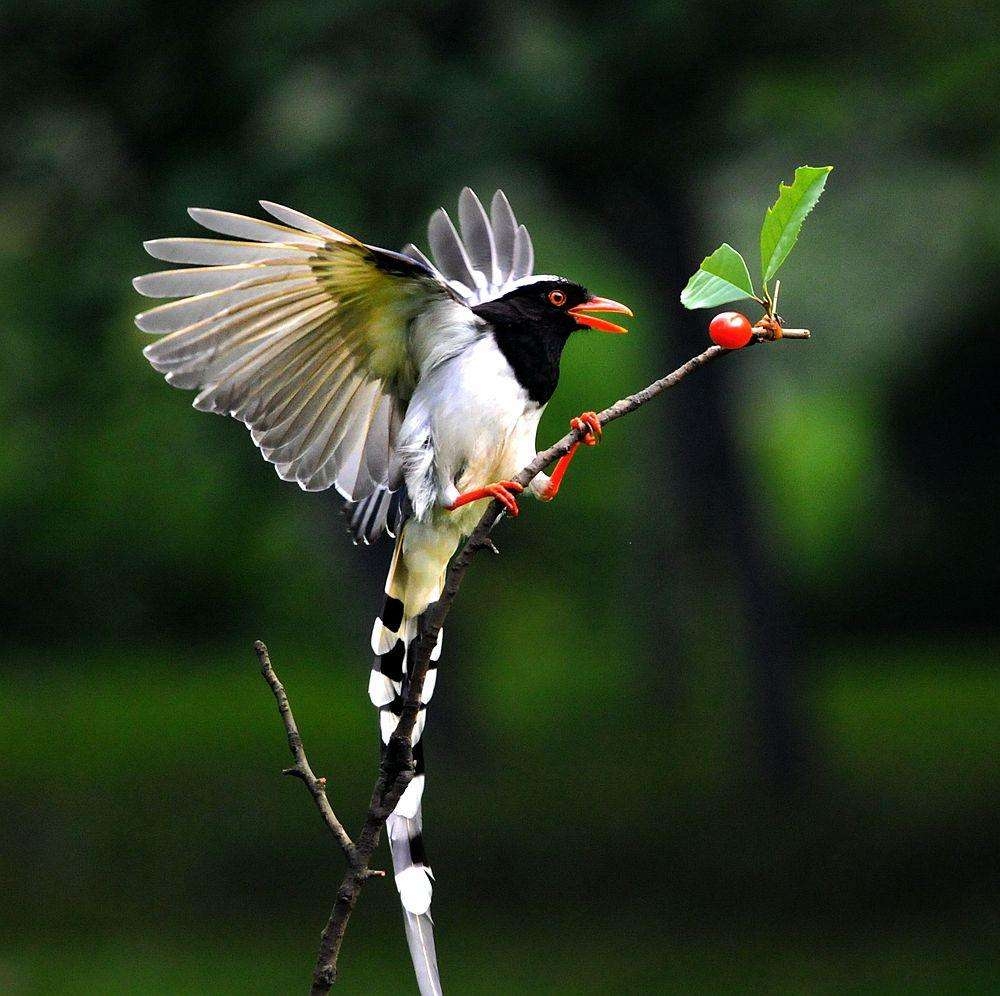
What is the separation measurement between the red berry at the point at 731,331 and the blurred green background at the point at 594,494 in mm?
6470

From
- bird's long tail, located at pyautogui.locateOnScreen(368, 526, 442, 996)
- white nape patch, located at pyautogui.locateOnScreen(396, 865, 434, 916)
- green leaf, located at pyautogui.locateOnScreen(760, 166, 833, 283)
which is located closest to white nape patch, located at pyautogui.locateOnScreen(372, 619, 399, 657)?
bird's long tail, located at pyautogui.locateOnScreen(368, 526, 442, 996)

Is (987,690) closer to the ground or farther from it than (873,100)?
closer to the ground

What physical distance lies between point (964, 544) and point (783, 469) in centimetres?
357

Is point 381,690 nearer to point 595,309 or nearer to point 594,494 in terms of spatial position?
point 595,309

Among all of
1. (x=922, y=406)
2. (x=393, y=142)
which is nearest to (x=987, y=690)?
(x=922, y=406)

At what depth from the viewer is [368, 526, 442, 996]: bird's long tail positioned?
293 centimetres

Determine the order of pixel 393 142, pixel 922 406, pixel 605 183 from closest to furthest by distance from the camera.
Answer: pixel 393 142
pixel 605 183
pixel 922 406

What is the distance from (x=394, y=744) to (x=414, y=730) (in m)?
0.33

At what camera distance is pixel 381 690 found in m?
3.59

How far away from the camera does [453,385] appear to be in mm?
3783

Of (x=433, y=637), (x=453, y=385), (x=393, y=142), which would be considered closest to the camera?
(x=433, y=637)

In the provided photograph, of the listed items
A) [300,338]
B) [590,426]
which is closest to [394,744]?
[590,426]

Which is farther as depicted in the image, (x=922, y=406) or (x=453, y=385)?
(x=922, y=406)

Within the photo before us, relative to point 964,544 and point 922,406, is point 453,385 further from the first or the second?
point 964,544
